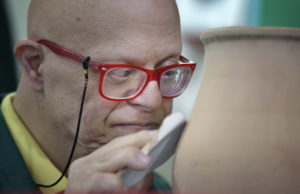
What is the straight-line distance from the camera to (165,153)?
32.8 inches

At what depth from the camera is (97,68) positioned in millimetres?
1072

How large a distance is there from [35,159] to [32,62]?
37 centimetres

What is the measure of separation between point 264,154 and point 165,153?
25 centimetres

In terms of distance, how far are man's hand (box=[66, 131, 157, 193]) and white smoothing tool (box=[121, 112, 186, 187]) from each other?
0.09 ft

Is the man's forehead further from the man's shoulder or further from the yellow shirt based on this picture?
the man's shoulder

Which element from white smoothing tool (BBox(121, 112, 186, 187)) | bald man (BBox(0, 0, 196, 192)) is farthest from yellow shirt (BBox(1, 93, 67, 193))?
white smoothing tool (BBox(121, 112, 186, 187))

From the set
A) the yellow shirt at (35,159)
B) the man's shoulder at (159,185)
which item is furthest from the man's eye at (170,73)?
the man's shoulder at (159,185)

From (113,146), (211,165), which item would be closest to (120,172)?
(113,146)

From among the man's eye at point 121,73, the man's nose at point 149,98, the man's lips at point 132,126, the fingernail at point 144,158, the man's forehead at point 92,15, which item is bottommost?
the man's lips at point 132,126

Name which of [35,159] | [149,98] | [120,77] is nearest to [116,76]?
[120,77]

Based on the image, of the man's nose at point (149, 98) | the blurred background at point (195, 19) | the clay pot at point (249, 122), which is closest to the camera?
the clay pot at point (249, 122)

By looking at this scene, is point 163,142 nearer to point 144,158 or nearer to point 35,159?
point 144,158

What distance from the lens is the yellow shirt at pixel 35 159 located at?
4.13 ft

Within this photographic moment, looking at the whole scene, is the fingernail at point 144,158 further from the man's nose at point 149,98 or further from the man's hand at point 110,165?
the man's nose at point 149,98
